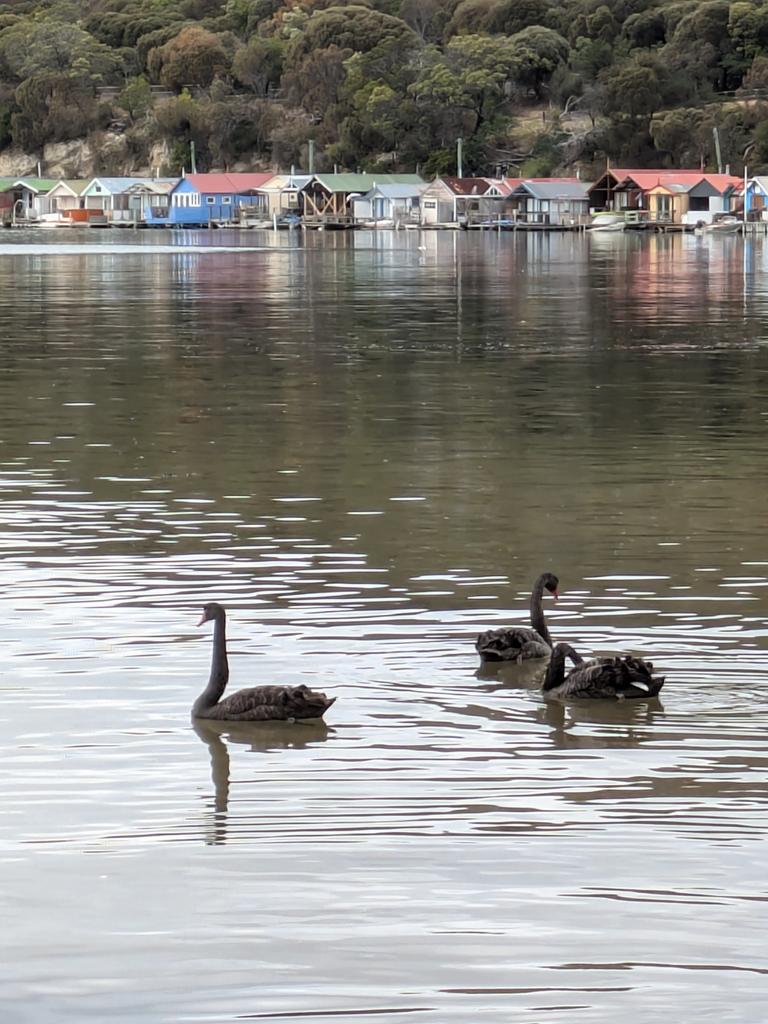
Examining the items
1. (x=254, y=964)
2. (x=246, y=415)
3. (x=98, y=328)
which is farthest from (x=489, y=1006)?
(x=98, y=328)

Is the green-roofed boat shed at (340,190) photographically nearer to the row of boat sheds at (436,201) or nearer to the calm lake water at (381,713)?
the row of boat sheds at (436,201)

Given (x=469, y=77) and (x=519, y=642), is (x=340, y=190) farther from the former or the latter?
(x=519, y=642)

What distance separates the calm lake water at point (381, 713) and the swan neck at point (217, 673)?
8.7 inches

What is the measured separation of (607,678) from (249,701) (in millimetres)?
2103

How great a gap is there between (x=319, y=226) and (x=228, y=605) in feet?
538

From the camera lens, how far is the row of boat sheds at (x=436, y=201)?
15525 centimetres

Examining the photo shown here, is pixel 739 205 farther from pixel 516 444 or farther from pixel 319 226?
pixel 516 444

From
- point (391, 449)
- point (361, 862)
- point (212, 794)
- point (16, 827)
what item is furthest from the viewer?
point (391, 449)

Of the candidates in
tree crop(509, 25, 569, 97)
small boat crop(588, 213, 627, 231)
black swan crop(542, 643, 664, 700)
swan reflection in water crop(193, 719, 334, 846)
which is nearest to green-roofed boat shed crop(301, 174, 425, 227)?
tree crop(509, 25, 569, 97)

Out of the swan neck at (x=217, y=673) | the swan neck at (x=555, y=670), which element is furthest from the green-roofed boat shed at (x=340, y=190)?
the swan neck at (x=217, y=673)

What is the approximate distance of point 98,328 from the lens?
4394 centimetres

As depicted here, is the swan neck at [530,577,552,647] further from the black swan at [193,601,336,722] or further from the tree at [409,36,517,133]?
the tree at [409,36,517,133]

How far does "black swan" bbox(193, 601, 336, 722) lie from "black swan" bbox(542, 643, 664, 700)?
143cm

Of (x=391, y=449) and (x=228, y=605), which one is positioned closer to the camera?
(x=228, y=605)
